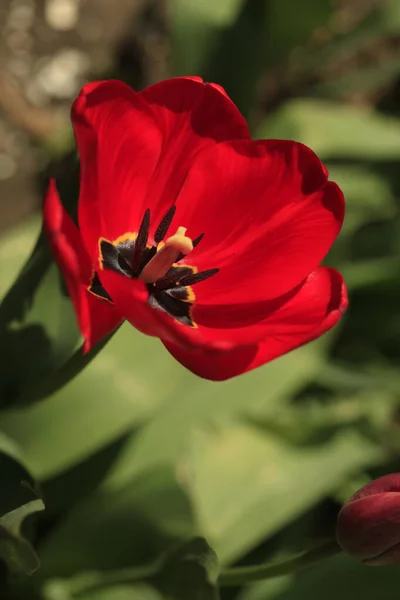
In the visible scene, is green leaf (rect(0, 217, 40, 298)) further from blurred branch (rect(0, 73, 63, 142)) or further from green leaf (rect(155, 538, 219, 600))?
blurred branch (rect(0, 73, 63, 142))

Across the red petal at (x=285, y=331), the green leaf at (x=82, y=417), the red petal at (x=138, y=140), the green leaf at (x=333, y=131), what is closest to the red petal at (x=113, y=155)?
the red petal at (x=138, y=140)

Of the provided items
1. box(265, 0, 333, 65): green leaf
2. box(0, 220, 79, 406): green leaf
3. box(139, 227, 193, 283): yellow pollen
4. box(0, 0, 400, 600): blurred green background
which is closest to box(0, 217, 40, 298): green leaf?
box(0, 0, 400, 600): blurred green background

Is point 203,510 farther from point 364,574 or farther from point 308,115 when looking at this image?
point 308,115

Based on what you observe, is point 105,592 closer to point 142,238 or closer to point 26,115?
point 142,238

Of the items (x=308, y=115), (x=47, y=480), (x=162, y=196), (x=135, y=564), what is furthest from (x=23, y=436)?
(x=308, y=115)

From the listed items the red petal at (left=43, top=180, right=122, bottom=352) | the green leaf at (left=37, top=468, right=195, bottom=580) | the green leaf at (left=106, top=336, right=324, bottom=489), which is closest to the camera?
the red petal at (left=43, top=180, right=122, bottom=352)
